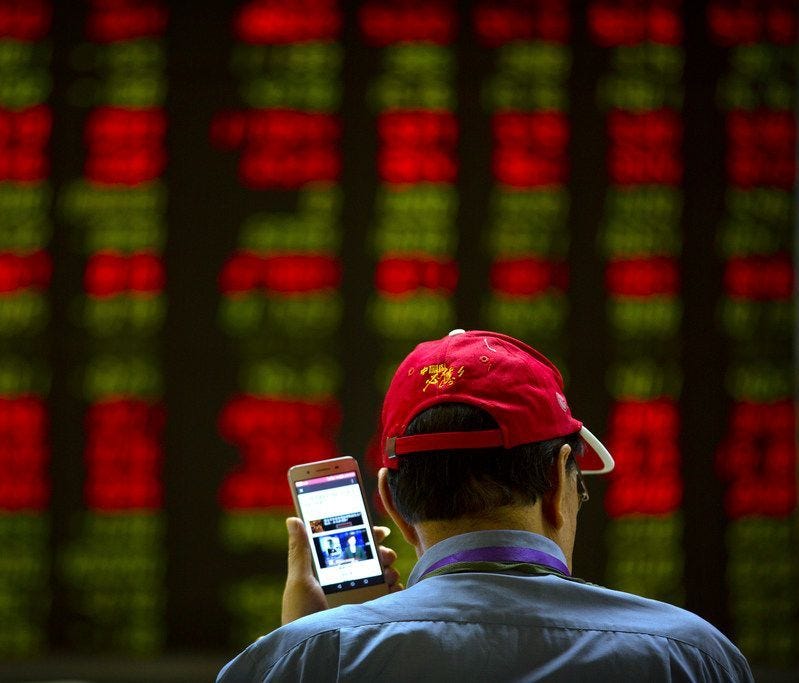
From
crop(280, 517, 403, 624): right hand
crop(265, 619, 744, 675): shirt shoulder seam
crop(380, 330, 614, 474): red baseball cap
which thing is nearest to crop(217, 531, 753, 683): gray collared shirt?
crop(265, 619, 744, 675): shirt shoulder seam

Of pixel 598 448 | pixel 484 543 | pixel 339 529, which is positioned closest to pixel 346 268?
pixel 339 529

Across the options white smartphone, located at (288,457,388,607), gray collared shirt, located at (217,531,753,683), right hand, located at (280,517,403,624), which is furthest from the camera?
white smartphone, located at (288,457,388,607)

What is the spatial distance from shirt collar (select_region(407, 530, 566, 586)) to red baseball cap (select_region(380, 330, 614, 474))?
7cm

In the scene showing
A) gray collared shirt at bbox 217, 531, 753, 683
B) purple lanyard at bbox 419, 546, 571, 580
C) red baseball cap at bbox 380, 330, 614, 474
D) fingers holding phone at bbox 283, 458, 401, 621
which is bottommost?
fingers holding phone at bbox 283, 458, 401, 621

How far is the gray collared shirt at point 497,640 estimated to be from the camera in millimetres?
625

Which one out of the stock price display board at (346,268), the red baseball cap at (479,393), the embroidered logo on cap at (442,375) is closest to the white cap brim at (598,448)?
the red baseball cap at (479,393)

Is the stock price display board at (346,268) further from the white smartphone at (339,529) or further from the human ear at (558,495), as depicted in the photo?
the human ear at (558,495)

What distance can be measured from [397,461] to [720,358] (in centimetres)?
180

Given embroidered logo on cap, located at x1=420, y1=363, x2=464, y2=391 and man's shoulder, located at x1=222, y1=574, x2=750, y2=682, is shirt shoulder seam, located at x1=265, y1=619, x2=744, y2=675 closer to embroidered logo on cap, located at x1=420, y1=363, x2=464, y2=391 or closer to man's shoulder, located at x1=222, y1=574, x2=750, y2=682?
man's shoulder, located at x1=222, y1=574, x2=750, y2=682

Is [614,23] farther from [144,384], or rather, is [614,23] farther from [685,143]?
[144,384]

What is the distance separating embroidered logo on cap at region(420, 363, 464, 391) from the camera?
27.8 inches

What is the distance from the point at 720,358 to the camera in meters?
2.32

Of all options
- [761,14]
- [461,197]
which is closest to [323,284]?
[461,197]

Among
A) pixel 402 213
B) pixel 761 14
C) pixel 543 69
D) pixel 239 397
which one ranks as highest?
pixel 761 14
